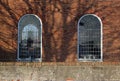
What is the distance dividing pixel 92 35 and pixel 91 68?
11.2 m

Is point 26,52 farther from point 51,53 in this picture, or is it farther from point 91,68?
point 91,68

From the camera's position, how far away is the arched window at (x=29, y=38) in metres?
23.9

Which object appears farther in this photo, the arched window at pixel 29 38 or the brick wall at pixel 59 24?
the arched window at pixel 29 38

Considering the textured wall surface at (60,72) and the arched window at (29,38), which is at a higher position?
the arched window at (29,38)

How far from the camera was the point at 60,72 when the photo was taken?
12.5 metres

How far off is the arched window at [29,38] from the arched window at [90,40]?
2.78m

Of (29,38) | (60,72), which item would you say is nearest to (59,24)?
(29,38)

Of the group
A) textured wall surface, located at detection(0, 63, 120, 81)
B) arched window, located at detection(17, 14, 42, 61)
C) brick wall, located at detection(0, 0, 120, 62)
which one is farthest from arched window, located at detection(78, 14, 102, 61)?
textured wall surface, located at detection(0, 63, 120, 81)

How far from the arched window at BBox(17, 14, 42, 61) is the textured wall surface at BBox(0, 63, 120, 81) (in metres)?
11.0

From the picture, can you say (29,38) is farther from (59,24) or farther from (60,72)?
(60,72)

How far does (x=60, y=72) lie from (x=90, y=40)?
37.7ft

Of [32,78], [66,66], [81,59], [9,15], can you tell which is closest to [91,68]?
[66,66]

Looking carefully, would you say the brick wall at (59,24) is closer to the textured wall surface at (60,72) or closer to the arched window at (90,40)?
the arched window at (90,40)

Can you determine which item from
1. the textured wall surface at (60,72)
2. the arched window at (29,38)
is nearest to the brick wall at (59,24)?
the arched window at (29,38)
